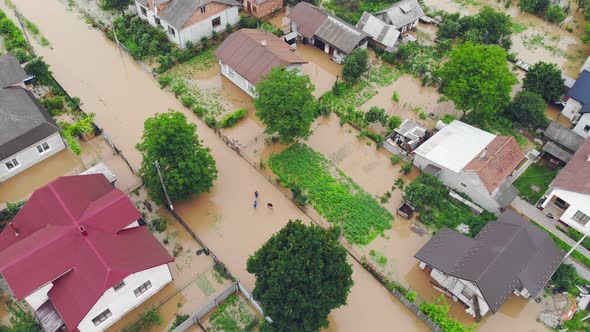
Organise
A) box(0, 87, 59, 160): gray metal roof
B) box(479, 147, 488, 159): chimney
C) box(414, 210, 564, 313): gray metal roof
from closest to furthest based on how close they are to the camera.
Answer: box(414, 210, 564, 313): gray metal roof < box(0, 87, 59, 160): gray metal roof < box(479, 147, 488, 159): chimney

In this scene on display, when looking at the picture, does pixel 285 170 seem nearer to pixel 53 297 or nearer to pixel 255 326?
pixel 255 326

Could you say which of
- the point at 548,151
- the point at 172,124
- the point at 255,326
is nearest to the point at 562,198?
the point at 548,151

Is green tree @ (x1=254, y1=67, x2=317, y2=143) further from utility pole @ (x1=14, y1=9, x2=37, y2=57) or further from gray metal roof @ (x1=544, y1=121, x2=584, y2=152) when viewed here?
utility pole @ (x1=14, y1=9, x2=37, y2=57)

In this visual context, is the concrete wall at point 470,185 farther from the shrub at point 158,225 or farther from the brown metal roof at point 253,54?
the shrub at point 158,225

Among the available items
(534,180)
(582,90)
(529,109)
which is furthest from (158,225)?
(582,90)

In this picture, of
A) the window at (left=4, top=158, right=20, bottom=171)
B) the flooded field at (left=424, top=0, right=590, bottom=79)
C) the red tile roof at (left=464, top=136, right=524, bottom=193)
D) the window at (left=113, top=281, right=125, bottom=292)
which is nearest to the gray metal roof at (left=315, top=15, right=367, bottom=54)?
the flooded field at (left=424, top=0, right=590, bottom=79)

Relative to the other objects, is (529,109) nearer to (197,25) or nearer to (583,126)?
(583,126)

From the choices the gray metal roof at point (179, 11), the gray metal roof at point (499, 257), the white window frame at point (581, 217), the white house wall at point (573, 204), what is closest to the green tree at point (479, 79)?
the white house wall at point (573, 204)
